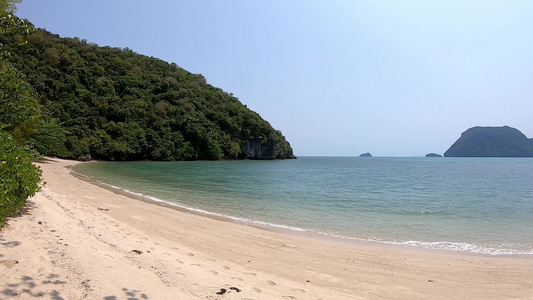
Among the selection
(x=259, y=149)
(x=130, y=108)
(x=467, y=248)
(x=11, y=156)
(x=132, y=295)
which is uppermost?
(x=130, y=108)

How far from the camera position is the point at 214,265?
20.2ft

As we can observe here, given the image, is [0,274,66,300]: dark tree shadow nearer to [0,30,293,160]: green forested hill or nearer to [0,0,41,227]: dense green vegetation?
[0,0,41,227]: dense green vegetation

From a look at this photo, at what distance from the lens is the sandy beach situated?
4273mm

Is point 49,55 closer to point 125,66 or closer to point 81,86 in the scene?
point 81,86

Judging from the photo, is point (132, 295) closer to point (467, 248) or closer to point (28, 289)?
point (28, 289)

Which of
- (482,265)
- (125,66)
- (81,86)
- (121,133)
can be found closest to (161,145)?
(121,133)

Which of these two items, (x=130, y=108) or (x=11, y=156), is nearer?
(x=11, y=156)

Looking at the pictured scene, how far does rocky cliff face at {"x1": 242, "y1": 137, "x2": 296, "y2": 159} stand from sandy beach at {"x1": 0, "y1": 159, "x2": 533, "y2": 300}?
3793 inches

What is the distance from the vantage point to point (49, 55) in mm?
71750

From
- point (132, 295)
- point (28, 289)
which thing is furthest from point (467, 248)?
point (28, 289)

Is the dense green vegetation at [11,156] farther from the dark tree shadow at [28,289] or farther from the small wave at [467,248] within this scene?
the small wave at [467,248]

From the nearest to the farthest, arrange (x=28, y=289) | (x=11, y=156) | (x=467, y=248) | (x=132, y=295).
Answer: (x=28, y=289), (x=132, y=295), (x=11, y=156), (x=467, y=248)

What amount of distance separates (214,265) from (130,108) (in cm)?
8028

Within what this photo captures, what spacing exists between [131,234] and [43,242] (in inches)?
87.8
